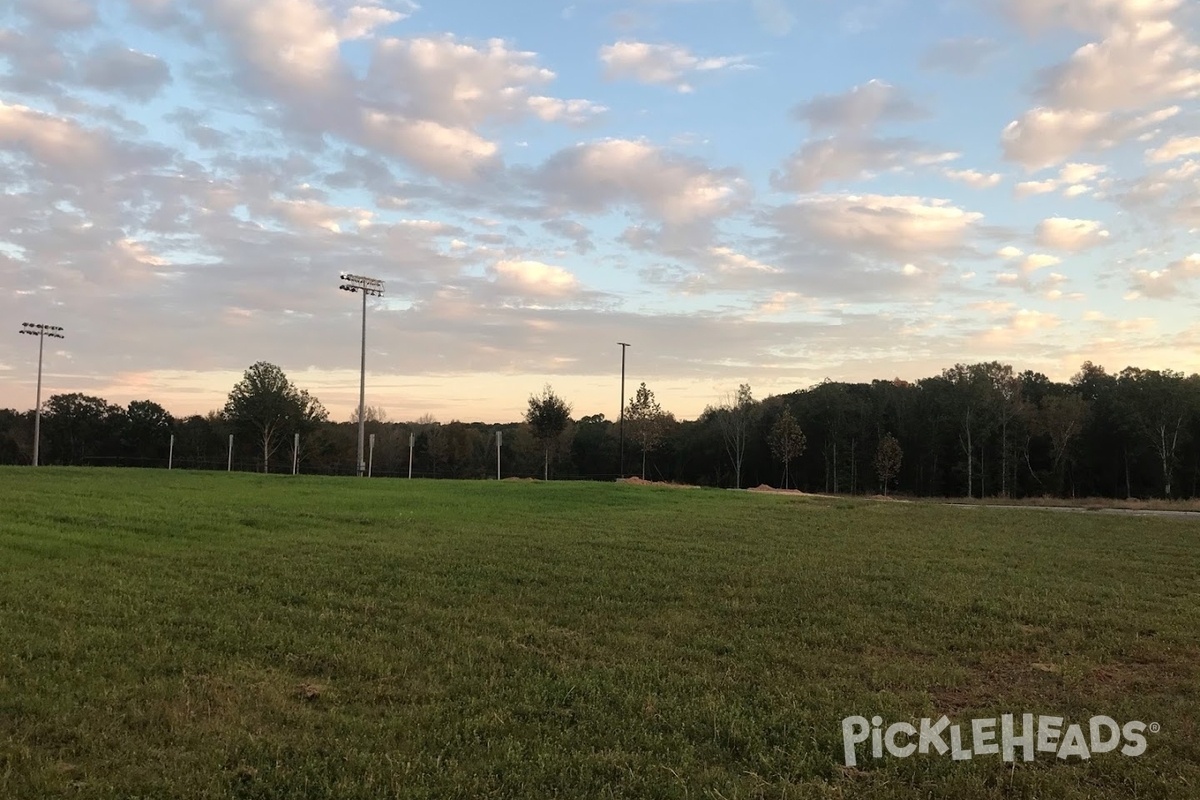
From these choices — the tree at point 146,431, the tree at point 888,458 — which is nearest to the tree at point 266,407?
the tree at point 146,431

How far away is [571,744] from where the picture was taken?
4.52 metres

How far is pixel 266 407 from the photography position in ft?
217

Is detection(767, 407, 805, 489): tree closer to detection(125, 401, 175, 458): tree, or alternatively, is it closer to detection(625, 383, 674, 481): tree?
detection(625, 383, 674, 481): tree

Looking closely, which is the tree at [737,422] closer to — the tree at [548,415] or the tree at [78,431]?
the tree at [548,415]

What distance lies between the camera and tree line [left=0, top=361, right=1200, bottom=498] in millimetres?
58219

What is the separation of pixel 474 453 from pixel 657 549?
3016 inches

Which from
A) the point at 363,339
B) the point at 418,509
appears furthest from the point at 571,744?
the point at 363,339

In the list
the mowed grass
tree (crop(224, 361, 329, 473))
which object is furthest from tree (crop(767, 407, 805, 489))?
the mowed grass

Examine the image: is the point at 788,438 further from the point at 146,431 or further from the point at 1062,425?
the point at 146,431

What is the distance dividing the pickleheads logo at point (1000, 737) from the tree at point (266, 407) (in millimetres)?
66183

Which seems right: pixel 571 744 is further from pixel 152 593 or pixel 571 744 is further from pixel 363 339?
pixel 363 339

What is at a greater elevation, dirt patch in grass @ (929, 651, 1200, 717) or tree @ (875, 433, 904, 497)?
tree @ (875, 433, 904, 497)

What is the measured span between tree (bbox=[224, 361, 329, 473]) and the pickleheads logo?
66.2 m

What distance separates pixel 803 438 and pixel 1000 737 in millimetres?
62051
